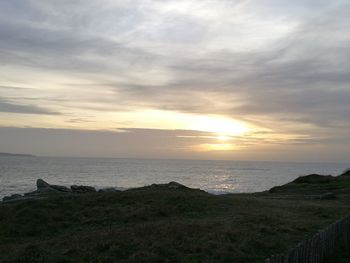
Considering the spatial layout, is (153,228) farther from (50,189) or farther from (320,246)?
(50,189)

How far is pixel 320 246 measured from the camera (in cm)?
1185

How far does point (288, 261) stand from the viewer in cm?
923

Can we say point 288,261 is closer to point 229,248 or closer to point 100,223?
point 229,248

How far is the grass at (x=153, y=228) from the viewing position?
1302cm

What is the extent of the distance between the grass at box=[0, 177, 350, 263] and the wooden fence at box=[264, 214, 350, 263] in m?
1.31

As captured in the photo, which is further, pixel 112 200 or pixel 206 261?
pixel 112 200

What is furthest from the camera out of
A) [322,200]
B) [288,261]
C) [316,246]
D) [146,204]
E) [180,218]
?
[322,200]

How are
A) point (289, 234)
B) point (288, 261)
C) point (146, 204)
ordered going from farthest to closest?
point (146, 204) < point (289, 234) < point (288, 261)

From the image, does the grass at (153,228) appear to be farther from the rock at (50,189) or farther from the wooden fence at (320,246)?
the rock at (50,189)

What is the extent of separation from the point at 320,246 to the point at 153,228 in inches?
253

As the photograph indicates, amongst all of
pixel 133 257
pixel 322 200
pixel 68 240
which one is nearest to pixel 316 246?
pixel 133 257

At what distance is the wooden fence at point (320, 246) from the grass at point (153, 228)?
131 cm

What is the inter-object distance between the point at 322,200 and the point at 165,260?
64.9 feet

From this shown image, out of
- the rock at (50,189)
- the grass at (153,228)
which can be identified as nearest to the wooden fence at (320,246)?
the grass at (153,228)
